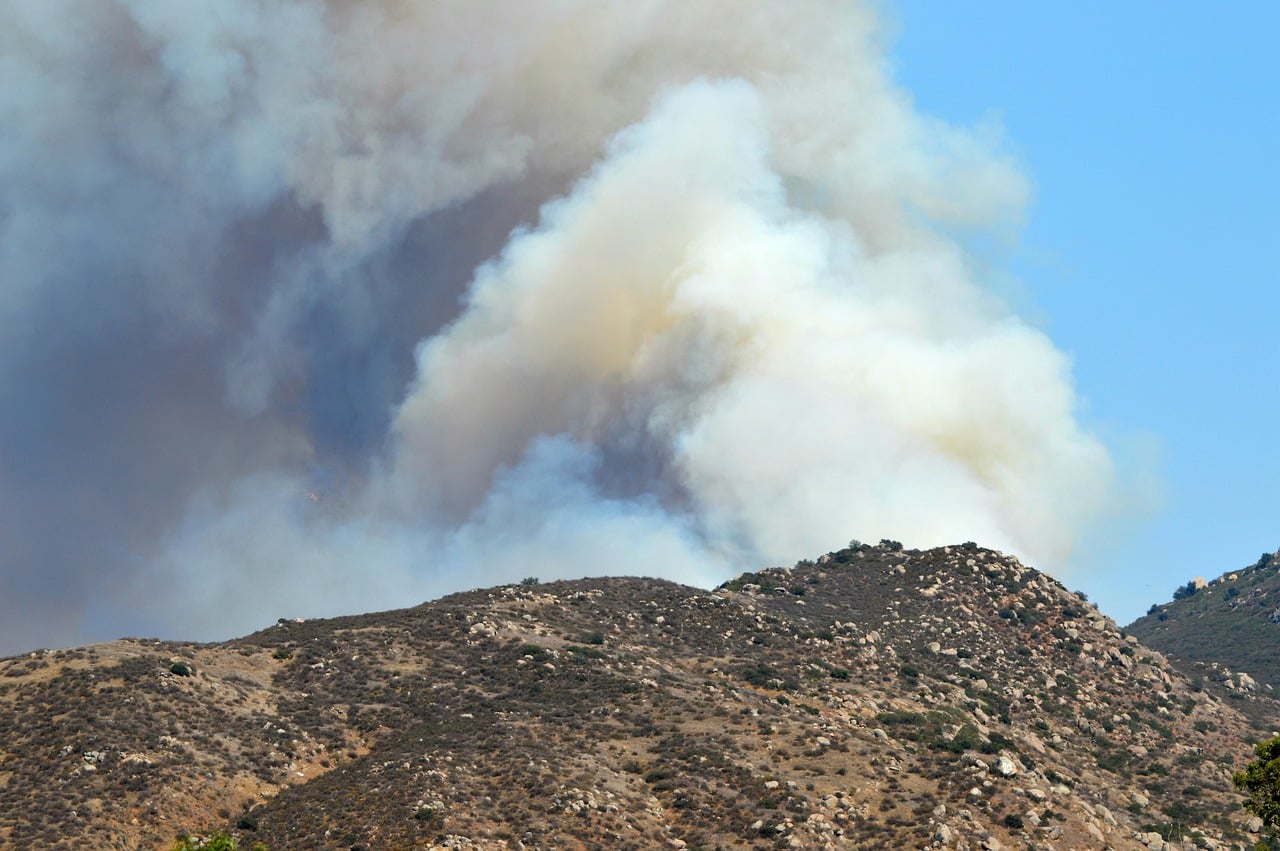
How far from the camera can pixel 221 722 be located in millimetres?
109188

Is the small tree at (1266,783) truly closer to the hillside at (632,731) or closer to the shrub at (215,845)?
the hillside at (632,731)

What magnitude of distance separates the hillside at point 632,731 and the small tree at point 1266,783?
8.62 meters

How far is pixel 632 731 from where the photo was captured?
→ 11388 cm

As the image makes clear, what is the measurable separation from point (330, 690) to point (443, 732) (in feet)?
50.9

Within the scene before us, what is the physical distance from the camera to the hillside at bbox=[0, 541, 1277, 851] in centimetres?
9481

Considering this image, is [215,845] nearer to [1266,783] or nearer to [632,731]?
[632,731]

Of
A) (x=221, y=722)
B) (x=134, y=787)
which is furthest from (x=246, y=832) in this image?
(x=221, y=722)

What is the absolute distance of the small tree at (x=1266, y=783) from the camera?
9875 cm

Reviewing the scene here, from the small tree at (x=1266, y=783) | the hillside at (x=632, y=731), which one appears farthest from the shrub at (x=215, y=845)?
A: the small tree at (x=1266, y=783)

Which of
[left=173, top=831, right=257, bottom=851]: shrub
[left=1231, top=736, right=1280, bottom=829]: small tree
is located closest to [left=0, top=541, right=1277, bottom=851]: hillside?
[left=173, top=831, right=257, bottom=851]: shrub

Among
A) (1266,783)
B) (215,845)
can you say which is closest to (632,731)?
(215,845)

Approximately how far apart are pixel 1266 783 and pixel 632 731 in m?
50.0

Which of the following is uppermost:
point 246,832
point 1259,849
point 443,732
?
point 443,732

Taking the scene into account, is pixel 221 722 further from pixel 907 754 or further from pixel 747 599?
pixel 747 599
